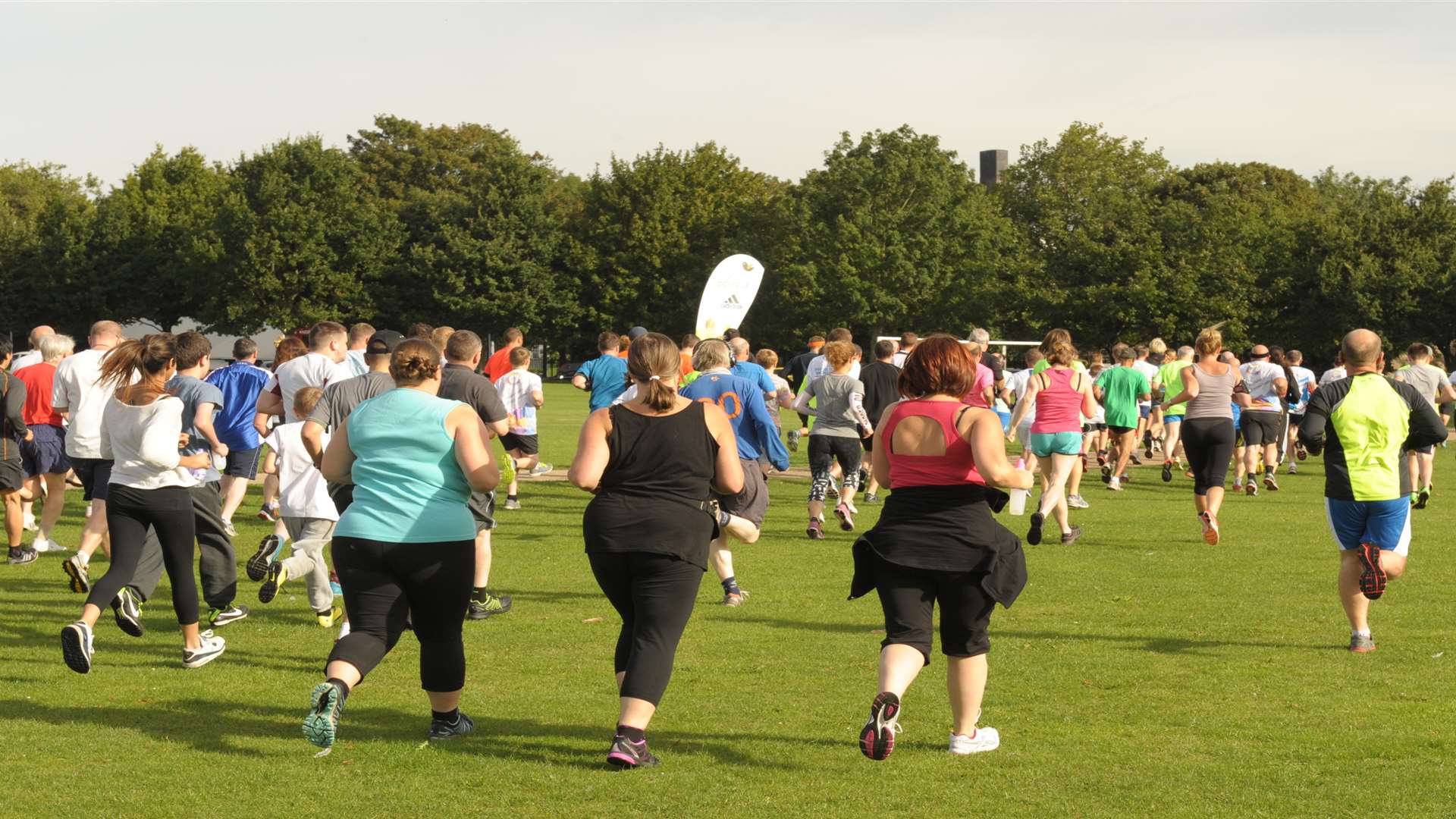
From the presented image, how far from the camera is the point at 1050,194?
65.5 m

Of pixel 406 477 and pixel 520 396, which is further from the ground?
pixel 406 477

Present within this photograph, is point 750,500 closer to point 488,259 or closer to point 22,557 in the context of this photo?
point 22,557

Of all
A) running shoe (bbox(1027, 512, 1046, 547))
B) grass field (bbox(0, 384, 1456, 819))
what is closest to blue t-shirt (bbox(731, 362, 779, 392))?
grass field (bbox(0, 384, 1456, 819))

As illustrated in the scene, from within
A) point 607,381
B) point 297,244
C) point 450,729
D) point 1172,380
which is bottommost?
point 450,729

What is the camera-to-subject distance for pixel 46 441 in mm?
12141

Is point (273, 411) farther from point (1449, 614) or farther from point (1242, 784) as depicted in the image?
point (1449, 614)

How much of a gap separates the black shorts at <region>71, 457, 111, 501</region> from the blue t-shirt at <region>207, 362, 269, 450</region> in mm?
1742

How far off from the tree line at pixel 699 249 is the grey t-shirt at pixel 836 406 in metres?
44.4

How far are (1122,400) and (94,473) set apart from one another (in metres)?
12.2

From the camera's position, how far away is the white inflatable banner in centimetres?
2636

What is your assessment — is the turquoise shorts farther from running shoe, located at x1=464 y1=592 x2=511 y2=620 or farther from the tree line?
the tree line

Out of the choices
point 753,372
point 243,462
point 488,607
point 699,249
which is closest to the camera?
point 488,607

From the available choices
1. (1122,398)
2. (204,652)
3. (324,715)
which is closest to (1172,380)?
(1122,398)

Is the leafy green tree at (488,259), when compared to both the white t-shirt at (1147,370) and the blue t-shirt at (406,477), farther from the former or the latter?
the blue t-shirt at (406,477)
